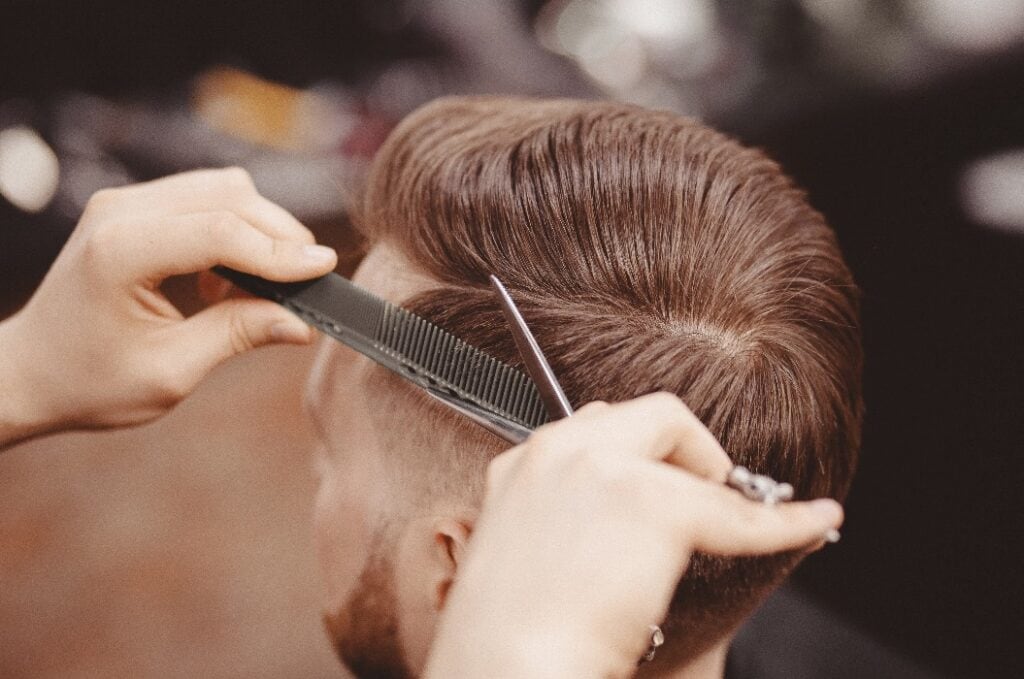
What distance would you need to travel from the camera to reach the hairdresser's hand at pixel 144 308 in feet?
2.64

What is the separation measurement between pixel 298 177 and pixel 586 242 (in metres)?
1.90

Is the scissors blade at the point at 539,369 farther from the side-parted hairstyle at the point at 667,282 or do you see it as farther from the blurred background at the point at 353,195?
the blurred background at the point at 353,195

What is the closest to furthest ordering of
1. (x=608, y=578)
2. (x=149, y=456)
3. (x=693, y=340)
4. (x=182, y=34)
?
(x=608, y=578) → (x=693, y=340) → (x=149, y=456) → (x=182, y=34)

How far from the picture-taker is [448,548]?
862 mm

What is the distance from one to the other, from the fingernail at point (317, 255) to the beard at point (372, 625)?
0.36 meters

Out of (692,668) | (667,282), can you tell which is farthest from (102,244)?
(692,668)

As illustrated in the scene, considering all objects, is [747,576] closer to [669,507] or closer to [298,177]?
[669,507]

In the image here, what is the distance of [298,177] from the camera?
250 centimetres

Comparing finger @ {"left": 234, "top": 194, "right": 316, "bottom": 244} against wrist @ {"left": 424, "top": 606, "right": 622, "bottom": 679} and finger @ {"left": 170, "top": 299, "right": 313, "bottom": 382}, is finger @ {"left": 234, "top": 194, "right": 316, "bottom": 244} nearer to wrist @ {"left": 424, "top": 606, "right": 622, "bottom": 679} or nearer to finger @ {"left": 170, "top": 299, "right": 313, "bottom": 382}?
finger @ {"left": 170, "top": 299, "right": 313, "bottom": 382}

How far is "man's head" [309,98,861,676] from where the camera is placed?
0.80 m

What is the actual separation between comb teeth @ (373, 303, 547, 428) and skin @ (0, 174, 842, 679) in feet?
0.35

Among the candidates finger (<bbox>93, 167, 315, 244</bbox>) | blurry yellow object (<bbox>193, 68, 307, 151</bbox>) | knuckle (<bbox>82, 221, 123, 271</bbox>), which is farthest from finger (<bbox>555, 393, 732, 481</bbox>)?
blurry yellow object (<bbox>193, 68, 307, 151</bbox>)

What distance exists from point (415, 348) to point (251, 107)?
2.06 m

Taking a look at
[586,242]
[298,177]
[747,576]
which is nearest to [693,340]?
[586,242]
